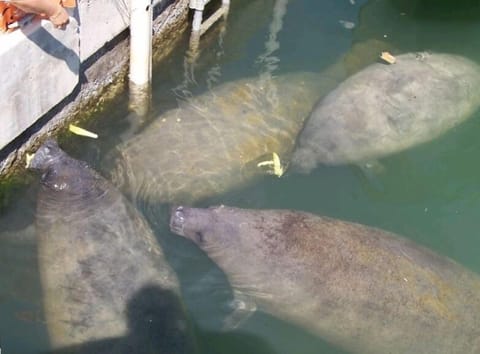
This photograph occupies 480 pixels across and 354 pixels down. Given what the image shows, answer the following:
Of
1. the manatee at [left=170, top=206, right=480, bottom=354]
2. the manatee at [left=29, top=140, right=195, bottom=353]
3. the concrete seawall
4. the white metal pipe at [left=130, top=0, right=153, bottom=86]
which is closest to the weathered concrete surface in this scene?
the concrete seawall

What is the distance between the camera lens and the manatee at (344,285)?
5082 millimetres

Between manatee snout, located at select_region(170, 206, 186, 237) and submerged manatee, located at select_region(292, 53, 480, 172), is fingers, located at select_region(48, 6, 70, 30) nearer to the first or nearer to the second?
manatee snout, located at select_region(170, 206, 186, 237)

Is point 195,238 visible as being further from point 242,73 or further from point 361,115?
point 242,73

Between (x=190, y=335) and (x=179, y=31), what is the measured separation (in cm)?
465

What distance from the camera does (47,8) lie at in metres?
4.86

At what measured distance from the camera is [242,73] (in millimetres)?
7980

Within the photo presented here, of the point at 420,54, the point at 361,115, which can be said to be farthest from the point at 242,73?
the point at 420,54

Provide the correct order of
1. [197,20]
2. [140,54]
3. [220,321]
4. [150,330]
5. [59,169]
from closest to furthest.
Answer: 1. [150,330]
2. [220,321]
3. [59,169]
4. [140,54]
5. [197,20]

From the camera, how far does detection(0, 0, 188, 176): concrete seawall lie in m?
5.42

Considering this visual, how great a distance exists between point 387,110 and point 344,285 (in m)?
2.66

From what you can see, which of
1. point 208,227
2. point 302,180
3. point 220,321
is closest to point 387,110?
point 302,180

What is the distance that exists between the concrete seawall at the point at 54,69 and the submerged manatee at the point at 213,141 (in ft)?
2.45

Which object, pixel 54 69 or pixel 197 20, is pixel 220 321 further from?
pixel 197 20

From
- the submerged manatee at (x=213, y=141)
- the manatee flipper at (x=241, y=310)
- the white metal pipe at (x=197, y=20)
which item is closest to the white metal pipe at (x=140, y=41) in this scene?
the submerged manatee at (x=213, y=141)
